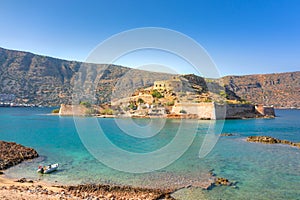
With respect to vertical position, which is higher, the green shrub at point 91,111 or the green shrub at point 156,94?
the green shrub at point 156,94

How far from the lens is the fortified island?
170 ft

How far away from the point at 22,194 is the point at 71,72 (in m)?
122

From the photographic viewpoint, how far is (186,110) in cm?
5316

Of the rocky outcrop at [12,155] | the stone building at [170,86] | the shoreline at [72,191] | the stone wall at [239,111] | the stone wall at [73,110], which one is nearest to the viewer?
the shoreline at [72,191]

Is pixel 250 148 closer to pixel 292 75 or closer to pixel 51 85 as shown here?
pixel 51 85

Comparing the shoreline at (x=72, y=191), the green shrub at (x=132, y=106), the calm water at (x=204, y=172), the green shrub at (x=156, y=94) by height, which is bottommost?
the calm water at (x=204, y=172)

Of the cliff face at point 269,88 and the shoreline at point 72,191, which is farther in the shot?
the cliff face at point 269,88

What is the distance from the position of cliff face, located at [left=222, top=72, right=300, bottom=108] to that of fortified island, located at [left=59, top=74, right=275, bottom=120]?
73066mm

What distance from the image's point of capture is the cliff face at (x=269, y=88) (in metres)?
135

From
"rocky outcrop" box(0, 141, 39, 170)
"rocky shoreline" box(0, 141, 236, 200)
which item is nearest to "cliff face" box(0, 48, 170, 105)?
"rocky outcrop" box(0, 141, 39, 170)

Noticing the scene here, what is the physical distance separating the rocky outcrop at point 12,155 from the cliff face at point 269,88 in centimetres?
12553

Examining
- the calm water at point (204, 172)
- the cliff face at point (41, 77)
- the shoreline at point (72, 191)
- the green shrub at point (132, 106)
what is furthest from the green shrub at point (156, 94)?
the shoreline at point (72, 191)

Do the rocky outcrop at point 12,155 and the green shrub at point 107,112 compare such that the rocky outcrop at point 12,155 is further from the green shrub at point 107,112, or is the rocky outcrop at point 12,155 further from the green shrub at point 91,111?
the green shrub at point 107,112

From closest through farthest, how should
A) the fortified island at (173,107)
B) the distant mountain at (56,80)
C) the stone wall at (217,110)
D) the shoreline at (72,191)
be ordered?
the shoreline at (72,191)
the stone wall at (217,110)
the fortified island at (173,107)
the distant mountain at (56,80)
